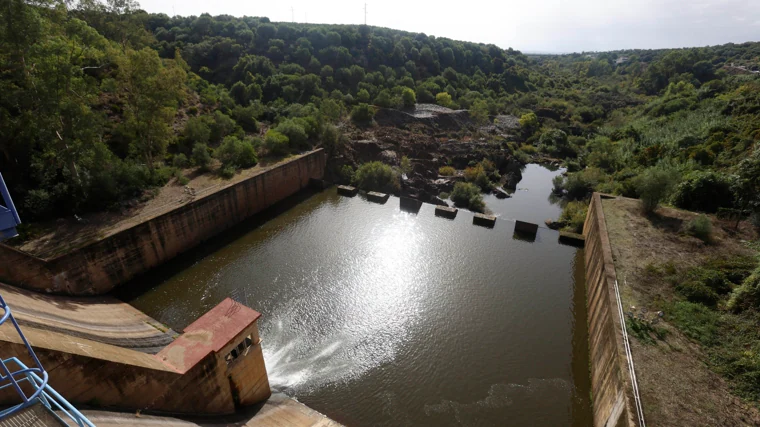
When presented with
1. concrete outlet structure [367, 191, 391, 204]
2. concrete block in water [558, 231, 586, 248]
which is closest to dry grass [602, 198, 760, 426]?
concrete block in water [558, 231, 586, 248]

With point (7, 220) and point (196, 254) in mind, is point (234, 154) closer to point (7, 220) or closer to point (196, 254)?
point (196, 254)

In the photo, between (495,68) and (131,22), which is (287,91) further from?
(495,68)

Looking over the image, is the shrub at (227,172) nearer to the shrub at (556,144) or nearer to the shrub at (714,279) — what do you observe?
the shrub at (714,279)

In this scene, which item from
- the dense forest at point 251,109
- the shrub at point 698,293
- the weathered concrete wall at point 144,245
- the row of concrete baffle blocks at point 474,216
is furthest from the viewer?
the row of concrete baffle blocks at point 474,216

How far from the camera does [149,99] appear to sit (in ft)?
A: 75.0

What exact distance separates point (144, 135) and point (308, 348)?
19.6 metres

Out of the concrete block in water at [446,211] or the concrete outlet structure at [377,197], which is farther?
the concrete outlet structure at [377,197]

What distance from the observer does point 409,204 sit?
1187 inches

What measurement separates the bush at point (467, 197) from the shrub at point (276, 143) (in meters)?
16.6

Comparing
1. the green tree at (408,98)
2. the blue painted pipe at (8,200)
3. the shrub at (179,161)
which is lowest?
the shrub at (179,161)

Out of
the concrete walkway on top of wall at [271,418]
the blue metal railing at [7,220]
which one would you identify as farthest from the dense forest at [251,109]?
the blue metal railing at [7,220]

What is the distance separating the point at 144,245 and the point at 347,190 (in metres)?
16.5

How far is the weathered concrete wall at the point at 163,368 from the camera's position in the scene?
8594mm

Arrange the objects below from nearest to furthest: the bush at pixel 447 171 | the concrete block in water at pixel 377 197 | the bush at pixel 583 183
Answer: the concrete block in water at pixel 377 197
the bush at pixel 583 183
the bush at pixel 447 171
